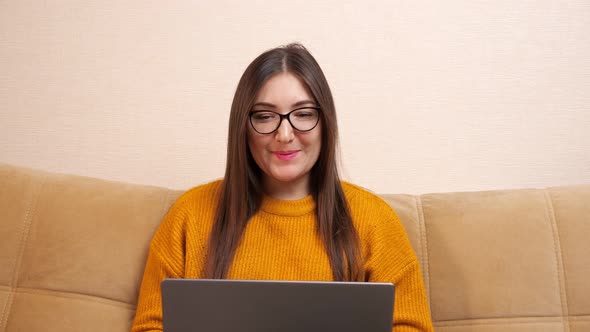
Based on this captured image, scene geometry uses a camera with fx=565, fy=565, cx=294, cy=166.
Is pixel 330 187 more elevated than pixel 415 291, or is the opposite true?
pixel 330 187

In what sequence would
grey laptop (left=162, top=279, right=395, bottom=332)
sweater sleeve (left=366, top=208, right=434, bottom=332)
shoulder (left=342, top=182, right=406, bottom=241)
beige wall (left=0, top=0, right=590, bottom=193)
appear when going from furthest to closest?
1. beige wall (left=0, top=0, right=590, bottom=193)
2. shoulder (left=342, top=182, right=406, bottom=241)
3. sweater sleeve (left=366, top=208, right=434, bottom=332)
4. grey laptop (left=162, top=279, right=395, bottom=332)

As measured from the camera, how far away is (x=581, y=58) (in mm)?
1723

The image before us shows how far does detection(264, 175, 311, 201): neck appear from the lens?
1388 mm

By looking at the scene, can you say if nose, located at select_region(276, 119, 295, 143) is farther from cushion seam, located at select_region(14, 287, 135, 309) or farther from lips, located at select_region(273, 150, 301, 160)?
cushion seam, located at select_region(14, 287, 135, 309)

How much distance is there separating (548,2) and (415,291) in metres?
1.04

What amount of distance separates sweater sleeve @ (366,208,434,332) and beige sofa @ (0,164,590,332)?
11 centimetres

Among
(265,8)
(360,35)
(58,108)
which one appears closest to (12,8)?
(58,108)

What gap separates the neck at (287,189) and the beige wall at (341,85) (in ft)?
1.24

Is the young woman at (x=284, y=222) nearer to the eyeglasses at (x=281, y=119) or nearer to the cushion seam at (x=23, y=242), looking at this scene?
the eyeglasses at (x=281, y=119)

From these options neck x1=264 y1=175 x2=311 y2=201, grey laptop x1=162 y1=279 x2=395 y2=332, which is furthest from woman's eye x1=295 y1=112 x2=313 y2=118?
grey laptop x1=162 y1=279 x2=395 y2=332

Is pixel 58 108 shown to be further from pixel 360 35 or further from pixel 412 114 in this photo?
pixel 412 114

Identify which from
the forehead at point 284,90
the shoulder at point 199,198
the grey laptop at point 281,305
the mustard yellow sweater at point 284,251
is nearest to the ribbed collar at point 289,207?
the mustard yellow sweater at point 284,251

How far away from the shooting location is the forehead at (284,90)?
4.12 feet

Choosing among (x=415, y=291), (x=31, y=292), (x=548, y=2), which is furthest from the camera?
(x=548, y=2)
